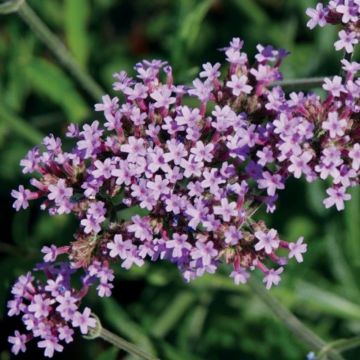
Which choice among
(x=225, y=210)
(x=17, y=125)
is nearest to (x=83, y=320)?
(x=225, y=210)

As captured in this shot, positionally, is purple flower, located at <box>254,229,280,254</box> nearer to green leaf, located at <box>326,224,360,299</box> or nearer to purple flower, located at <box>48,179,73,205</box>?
purple flower, located at <box>48,179,73,205</box>

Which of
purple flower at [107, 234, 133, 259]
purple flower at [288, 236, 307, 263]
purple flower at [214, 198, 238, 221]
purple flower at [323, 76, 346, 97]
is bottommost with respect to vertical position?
purple flower at [107, 234, 133, 259]

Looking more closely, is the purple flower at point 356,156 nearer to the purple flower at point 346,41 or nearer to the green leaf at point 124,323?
the purple flower at point 346,41

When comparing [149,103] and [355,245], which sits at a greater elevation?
[355,245]

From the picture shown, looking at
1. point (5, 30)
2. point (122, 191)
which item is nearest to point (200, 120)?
point (122, 191)

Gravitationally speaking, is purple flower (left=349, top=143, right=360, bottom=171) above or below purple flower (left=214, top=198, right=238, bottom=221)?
above

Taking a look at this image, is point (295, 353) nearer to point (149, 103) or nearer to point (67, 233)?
point (67, 233)

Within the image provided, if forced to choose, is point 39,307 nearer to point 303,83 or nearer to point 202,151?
point 202,151

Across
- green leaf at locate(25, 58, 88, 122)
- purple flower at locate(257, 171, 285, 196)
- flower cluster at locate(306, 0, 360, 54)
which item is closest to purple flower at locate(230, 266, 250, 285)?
purple flower at locate(257, 171, 285, 196)

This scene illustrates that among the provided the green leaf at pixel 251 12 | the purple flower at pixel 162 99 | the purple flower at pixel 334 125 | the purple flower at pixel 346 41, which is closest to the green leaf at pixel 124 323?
the purple flower at pixel 162 99
